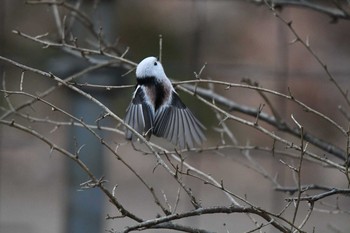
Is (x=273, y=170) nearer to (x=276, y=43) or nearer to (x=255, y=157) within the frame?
(x=255, y=157)

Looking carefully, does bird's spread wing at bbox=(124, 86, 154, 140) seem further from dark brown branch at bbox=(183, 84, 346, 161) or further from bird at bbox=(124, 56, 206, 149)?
dark brown branch at bbox=(183, 84, 346, 161)

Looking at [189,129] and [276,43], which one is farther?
[276,43]

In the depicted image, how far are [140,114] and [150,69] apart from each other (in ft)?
0.53

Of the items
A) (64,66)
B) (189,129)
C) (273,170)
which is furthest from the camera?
(273,170)

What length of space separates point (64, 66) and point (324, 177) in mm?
1390

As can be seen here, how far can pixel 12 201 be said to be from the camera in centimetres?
490

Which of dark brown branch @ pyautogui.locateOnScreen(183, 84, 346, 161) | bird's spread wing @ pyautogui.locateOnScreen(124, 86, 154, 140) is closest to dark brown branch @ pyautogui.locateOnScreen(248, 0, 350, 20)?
dark brown branch @ pyautogui.locateOnScreen(183, 84, 346, 161)

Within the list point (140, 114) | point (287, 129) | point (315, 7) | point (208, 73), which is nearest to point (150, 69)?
point (140, 114)

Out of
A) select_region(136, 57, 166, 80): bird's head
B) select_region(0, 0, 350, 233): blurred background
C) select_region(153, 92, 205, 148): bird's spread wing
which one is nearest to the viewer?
select_region(136, 57, 166, 80): bird's head

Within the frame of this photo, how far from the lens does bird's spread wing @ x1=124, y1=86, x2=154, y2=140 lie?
9.05 ft

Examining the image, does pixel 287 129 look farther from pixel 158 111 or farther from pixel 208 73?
pixel 208 73

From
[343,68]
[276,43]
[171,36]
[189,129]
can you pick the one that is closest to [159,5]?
[171,36]

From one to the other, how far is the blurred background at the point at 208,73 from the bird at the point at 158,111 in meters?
1.67

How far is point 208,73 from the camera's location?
455cm
